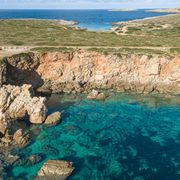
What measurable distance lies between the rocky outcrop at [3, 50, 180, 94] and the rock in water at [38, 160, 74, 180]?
27.5 m

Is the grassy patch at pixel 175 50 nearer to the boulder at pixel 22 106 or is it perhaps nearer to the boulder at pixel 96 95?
the boulder at pixel 96 95

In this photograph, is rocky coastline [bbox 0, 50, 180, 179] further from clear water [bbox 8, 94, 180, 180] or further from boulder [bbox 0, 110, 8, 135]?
boulder [bbox 0, 110, 8, 135]

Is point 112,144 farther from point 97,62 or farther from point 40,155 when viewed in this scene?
point 97,62

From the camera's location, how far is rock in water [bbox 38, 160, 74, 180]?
31453mm

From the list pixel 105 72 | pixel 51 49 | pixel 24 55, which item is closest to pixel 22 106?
pixel 24 55

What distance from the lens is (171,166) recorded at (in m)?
34.1

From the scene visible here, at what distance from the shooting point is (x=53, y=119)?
4550cm

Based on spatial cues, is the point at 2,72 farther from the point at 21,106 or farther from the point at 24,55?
the point at 21,106

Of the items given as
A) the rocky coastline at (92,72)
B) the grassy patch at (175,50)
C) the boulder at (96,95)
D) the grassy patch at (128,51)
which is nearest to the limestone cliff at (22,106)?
the rocky coastline at (92,72)

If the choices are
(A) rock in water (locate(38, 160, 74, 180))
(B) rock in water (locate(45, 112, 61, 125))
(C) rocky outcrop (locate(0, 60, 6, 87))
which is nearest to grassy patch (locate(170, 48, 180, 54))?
(B) rock in water (locate(45, 112, 61, 125))

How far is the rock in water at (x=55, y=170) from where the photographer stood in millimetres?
31453

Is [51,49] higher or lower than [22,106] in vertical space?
higher

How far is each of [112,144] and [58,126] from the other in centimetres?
947

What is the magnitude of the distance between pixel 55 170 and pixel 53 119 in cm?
1424
